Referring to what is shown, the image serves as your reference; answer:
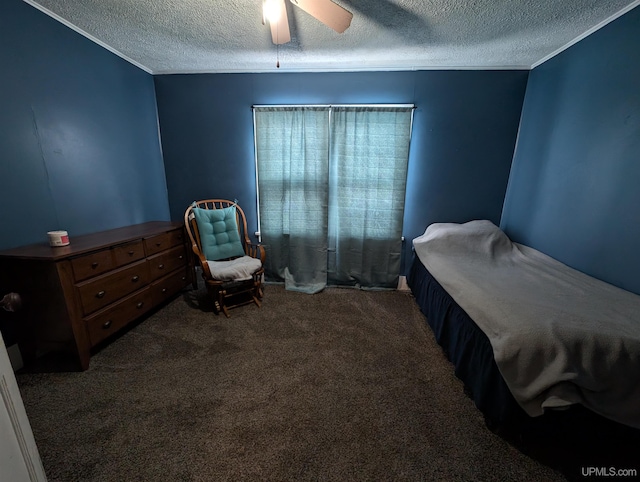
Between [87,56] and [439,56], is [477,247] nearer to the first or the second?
[439,56]

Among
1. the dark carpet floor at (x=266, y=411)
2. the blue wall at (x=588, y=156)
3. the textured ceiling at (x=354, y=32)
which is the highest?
the textured ceiling at (x=354, y=32)

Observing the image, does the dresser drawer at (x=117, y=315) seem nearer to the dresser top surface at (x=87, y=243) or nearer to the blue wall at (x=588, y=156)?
the dresser top surface at (x=87, y=243)

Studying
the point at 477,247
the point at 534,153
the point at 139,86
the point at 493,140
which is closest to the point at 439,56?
the point at 493,140

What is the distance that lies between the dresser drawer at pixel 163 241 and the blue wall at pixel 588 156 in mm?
3449

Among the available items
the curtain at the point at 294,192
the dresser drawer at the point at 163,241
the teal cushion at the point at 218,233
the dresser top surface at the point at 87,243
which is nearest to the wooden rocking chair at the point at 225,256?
the teal cushion at the point at 218,233

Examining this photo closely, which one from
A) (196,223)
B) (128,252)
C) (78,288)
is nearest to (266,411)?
Answer: (78,288)

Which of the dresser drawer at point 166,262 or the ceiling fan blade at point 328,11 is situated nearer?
the ceiling fan blade at point 328,11

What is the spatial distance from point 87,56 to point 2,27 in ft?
1.71

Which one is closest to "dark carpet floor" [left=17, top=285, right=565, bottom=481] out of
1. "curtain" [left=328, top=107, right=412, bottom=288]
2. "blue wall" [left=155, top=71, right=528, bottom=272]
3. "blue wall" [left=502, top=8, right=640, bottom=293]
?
"curtain" [left=328, top=107, right=412, bottom=288]

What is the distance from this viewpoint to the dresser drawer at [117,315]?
1.56m

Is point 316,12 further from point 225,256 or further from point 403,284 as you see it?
A: point 403,284

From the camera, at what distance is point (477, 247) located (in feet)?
7.17

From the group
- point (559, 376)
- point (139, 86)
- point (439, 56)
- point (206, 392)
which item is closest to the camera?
point (559, 376)

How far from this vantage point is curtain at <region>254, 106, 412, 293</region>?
97.4 inches
